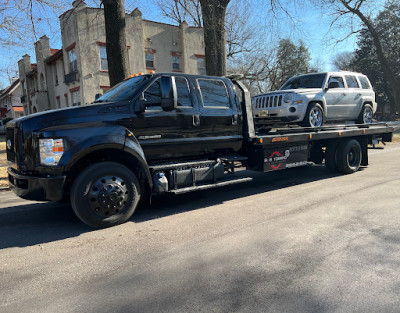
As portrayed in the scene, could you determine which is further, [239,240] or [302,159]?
[302,159]

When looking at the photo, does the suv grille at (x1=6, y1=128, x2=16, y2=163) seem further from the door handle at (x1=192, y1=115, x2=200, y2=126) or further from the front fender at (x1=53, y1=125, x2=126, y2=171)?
the door handle at (x1=192, y1=115, x2=200, y2=126)

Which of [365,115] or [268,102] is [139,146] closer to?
[268,102]

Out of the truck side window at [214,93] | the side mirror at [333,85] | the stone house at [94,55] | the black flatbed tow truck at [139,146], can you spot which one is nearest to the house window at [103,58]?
the stone house at [94,55]

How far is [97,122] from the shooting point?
179 inches

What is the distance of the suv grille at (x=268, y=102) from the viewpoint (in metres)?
8.16

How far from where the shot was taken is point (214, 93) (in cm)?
596

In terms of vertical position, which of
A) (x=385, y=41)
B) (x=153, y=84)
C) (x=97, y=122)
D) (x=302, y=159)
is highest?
(x=385, y=41)

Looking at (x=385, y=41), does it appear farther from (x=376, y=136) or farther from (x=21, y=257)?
(x=21, y=257)

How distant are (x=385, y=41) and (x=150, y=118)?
4392 centimetres

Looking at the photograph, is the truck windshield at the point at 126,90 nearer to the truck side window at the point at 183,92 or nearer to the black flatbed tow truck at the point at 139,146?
the black flatbed tow truck at the point at 139,146

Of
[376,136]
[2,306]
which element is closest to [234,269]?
[2,306]

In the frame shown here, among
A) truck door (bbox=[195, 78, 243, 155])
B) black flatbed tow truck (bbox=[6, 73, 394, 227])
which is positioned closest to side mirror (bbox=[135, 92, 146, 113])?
black flatbed tow truck (bbox=[6, 73, 394, 227])

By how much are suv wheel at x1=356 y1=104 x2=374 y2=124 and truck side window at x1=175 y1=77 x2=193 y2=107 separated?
648cm

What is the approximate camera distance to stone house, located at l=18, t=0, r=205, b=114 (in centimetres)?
2153
